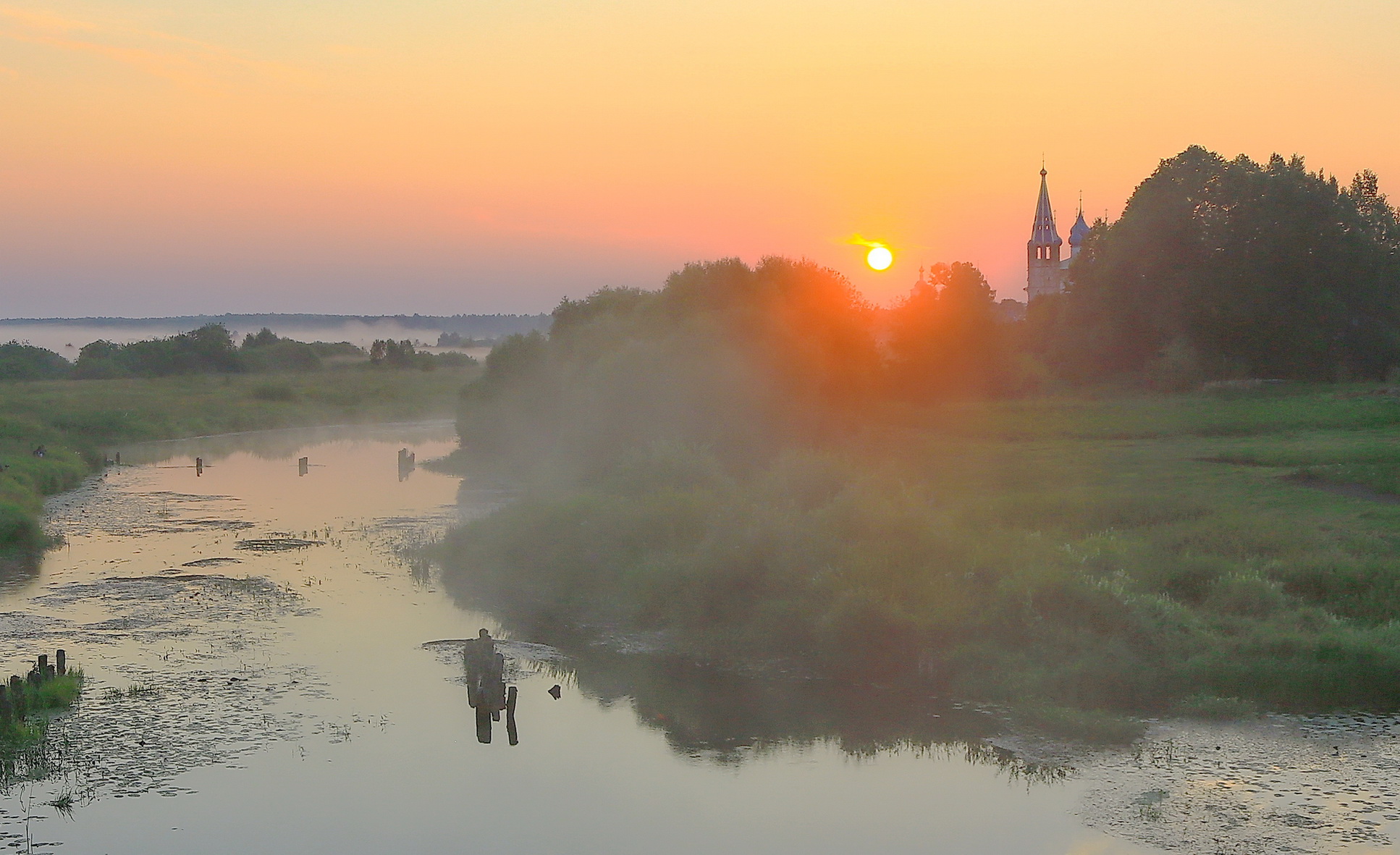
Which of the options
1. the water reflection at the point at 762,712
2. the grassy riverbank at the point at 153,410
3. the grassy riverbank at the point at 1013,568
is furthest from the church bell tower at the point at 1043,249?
the water reflection at the point at 762,712

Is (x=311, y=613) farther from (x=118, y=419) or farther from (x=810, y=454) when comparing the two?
(x=118, y=419)

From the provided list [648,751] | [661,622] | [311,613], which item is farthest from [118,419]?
[648,751]

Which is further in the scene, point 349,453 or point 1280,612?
point 349,453

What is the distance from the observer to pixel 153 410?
103625 millimetres

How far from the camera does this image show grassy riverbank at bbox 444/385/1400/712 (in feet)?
81.0

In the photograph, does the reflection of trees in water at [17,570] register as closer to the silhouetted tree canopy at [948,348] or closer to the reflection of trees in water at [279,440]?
the reflection of trees in water at [279,440]

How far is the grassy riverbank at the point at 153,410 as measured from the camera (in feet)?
192

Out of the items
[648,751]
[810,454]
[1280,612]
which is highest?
[810,454]

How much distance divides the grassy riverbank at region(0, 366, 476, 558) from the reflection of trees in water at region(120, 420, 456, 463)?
2287 mm

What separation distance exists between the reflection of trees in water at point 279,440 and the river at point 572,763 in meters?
54.0

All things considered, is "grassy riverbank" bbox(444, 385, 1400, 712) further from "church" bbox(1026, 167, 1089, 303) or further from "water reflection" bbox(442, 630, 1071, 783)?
"church" bbox(1026, 167, 1089, 303)

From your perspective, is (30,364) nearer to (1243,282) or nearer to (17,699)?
(1243,282)

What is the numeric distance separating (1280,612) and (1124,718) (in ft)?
16.5

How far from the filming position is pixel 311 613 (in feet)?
110
